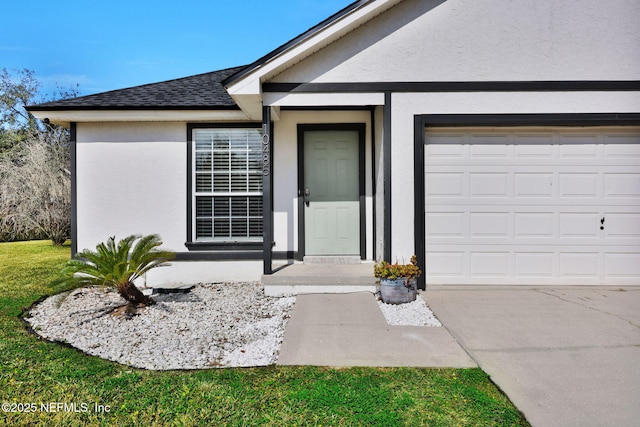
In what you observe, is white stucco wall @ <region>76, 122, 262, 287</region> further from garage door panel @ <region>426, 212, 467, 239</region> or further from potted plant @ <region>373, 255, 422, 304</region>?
garage door panel @ <region>426, 212, 467, 239</region>

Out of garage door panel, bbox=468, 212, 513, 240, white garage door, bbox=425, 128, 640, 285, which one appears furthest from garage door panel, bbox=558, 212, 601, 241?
garage door panel, bbox=468, 212, 513, 240

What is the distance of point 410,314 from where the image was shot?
485 cm

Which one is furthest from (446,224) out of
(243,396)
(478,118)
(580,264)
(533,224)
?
(243,396)

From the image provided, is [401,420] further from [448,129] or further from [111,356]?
[448,129]

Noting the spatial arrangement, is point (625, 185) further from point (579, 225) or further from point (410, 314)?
point (410, 314)

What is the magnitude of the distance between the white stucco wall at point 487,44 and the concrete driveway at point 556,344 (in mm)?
3324

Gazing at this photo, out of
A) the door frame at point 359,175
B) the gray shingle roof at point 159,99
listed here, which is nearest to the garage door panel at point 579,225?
the door frame at point 359,175

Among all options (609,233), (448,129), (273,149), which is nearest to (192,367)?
(273,149)

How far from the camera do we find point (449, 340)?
395 centimetres

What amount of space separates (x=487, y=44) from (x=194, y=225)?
572 centimetres

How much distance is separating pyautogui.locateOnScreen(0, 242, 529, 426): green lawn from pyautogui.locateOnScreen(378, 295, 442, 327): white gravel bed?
1295mm

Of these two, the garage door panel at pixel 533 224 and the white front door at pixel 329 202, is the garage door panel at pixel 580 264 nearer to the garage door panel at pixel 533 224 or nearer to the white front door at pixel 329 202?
the garage door panel at pixel 533 224

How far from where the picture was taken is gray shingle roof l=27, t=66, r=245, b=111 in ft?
21.4

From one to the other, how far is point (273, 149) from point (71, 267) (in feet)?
12.0
